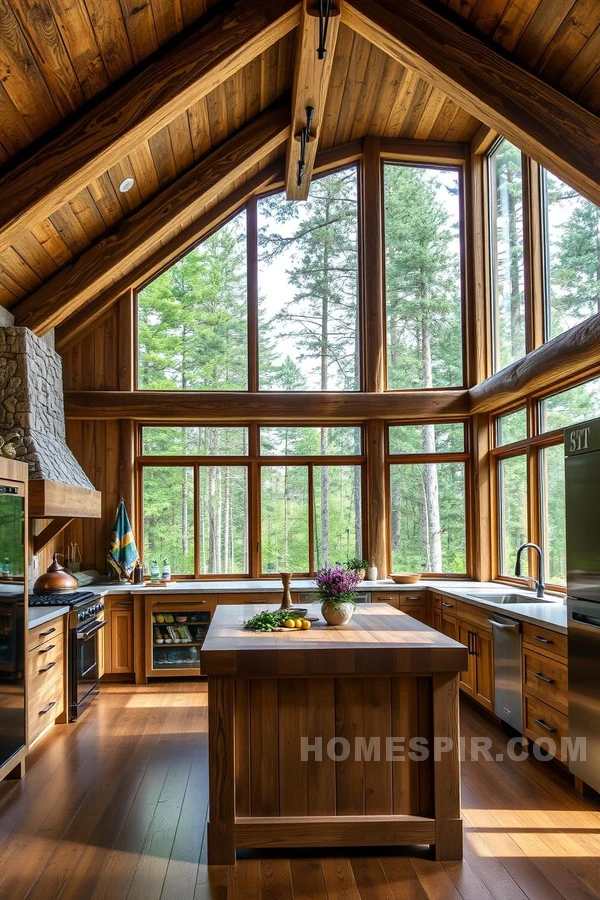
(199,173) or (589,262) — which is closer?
(589,262)

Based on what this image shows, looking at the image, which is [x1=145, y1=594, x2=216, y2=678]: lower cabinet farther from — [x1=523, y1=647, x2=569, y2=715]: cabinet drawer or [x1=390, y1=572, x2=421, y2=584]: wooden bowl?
[x1=523, y1=647, x2=569, y2=715]: cabinet drawer

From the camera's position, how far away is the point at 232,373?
25.2 feet

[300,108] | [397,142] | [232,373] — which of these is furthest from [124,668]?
[397,142]

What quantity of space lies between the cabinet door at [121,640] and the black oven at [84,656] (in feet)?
1.20

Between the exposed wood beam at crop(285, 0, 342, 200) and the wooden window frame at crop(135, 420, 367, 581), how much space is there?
2.66m

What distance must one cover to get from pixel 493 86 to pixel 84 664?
198 inches

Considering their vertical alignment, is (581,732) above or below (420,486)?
below

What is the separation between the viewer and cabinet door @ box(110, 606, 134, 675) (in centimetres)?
681

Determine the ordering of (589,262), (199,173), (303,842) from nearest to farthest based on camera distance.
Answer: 1. (303,842)
2. (589,262)
3. (199,173)

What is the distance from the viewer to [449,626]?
20.9 ft

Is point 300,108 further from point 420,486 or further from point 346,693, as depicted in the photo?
point 346,693

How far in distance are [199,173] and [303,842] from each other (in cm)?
525

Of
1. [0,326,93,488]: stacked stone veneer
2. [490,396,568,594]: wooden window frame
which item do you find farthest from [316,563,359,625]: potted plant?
[0,326,93,488]: stacked stone veneer

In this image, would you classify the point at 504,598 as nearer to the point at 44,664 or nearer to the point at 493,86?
the point at 44,664
